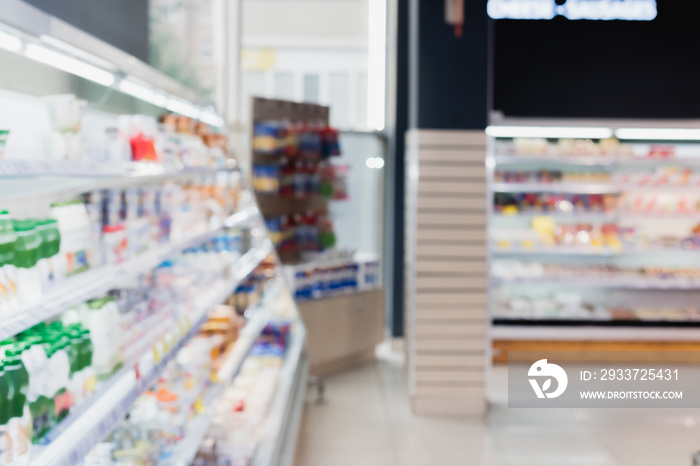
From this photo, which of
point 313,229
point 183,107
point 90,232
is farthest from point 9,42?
point 313,229

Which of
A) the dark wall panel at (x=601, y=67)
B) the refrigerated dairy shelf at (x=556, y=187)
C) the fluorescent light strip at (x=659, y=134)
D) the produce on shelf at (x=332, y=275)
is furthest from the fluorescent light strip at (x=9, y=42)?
the fluorescent light strip at (x=659, y=134)

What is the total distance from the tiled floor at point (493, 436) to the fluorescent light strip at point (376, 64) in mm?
3060

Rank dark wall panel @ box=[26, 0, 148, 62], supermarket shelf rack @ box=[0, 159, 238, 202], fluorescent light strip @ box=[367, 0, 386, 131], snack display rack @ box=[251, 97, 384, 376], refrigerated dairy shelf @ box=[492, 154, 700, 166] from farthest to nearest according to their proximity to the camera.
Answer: fluorescent light strip @ box=[367, 0, 386, 131], refrigerated dairy shelf @ box=[492, 154, 700, 166], snack display rack @ box=[251, 97, 384, 376], dark wall panel @ box=[26, 0, 148, 62], supermarket shelf rack @ box=[0, 159, 238, 202]

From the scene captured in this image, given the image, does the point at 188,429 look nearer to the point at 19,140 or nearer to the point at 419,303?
the point at 19,140

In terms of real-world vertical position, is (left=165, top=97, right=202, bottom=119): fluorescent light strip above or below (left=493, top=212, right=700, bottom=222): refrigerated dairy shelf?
above

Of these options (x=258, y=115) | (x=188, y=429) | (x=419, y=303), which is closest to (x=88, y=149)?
(x=188, y=429)

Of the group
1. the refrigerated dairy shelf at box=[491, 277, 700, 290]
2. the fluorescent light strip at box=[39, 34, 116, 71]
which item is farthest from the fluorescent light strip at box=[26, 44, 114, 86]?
the refrigerated dairy shelf at box=[491, 277, 700, 290]

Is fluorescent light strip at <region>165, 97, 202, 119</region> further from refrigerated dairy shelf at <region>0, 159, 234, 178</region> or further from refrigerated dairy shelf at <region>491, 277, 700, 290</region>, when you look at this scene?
refrigerated dairy shelf at <region>491, 277, 700, 290</region>

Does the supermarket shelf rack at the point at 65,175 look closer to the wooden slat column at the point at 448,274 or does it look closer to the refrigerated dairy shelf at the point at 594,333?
the wooden slat column at the point at 448,274

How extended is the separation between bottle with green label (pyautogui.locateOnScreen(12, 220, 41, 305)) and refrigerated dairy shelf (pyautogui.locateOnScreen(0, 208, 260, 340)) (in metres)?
0.04

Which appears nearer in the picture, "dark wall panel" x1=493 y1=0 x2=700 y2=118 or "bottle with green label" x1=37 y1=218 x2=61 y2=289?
"bottle with green label" x1=37 y1=218 x2=61 y2=289

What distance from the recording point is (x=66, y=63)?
86.1 inches

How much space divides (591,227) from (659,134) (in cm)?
103

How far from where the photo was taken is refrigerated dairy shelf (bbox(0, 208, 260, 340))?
5.46 feet
